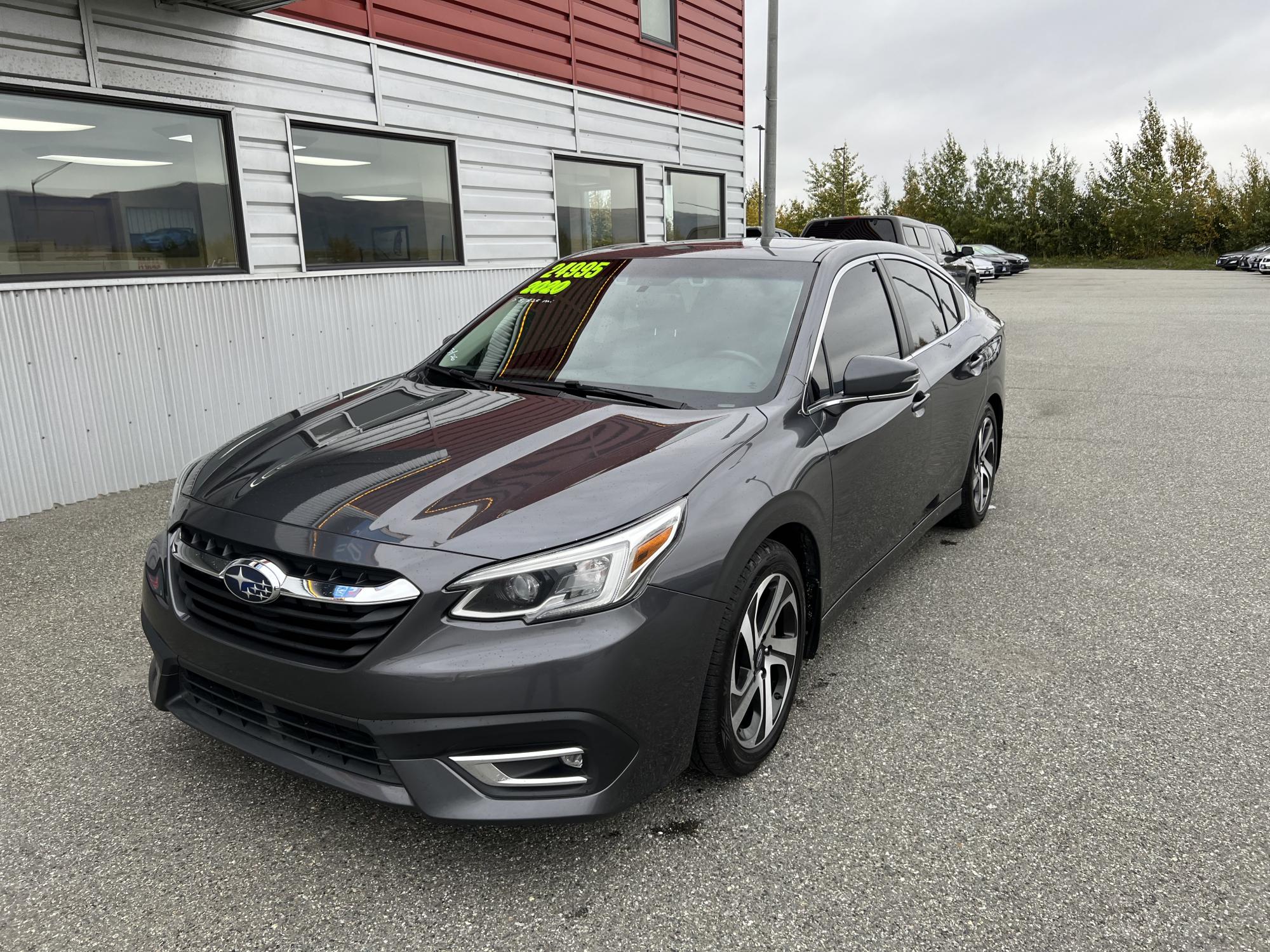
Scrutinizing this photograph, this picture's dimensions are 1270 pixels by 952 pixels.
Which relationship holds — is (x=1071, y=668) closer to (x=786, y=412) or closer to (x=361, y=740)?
(x=786, y=412)

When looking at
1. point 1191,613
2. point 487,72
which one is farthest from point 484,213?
point 1191,613

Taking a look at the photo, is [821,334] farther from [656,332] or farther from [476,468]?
[476,468]

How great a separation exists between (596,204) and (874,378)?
8546 mm

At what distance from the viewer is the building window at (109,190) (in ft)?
19.0

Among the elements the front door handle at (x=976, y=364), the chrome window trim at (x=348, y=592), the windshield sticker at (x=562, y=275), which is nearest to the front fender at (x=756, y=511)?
the chrome window trim at (x=348, y=592)

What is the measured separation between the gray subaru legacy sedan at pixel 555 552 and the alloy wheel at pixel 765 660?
1 cm

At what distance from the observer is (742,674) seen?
279 cm

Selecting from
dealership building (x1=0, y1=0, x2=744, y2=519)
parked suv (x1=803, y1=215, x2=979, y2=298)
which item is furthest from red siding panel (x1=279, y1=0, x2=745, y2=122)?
parked suv (x1=803, y1=215, x2=979, y2=298)

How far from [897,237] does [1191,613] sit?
999 centimetres

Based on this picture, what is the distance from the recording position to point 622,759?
91.4 inches

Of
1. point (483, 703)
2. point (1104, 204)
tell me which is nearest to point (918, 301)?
point (483, 703)

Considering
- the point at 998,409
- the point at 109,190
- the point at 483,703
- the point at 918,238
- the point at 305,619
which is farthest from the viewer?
the point at 918,238

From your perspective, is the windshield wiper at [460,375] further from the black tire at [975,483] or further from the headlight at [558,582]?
the black tire at [975,483]

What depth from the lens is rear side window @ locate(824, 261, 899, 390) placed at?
3453 mm
